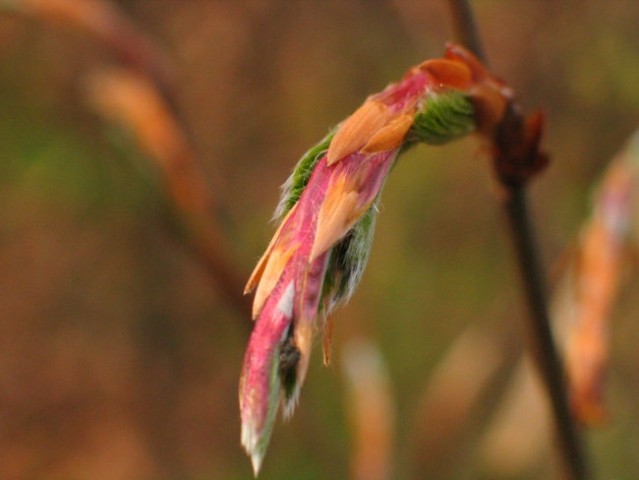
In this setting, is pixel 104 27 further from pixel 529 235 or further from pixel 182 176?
pixel 529 235

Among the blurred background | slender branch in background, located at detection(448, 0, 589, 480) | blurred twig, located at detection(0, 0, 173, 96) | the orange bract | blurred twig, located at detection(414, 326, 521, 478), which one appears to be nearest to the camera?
the orange bract

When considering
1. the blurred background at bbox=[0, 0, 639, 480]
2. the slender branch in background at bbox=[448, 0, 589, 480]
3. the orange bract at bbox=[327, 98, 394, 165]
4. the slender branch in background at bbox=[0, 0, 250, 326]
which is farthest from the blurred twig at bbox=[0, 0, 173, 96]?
the orange bract at bbox=[327, 98, 394, 165]

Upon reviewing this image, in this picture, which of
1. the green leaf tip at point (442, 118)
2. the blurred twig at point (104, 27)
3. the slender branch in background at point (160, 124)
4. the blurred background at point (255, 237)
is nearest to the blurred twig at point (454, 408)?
the blurred background at point (255, 237)

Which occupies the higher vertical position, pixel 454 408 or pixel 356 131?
pixel 356 131

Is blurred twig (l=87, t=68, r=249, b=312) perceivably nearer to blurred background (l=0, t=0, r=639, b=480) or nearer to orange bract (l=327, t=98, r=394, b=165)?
blurred background (l=0, t=0, r=639, b=480)

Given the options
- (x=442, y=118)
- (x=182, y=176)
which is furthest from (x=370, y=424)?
(x=442, y=118)

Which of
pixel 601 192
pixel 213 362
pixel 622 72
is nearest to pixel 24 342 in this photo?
pixel 213 362
